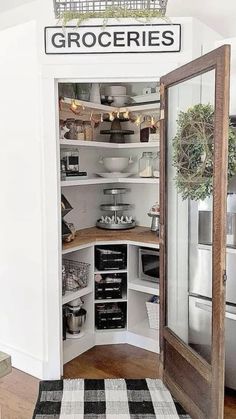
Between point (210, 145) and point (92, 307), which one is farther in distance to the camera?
point (92, 307)

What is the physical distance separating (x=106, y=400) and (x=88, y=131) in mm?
2153

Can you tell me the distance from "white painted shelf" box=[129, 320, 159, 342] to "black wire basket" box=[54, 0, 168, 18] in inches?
96.0

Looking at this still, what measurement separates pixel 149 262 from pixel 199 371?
1.23 meters

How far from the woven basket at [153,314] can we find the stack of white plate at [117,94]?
5.93ft

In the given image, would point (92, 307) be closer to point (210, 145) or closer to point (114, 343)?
point (114, 343)

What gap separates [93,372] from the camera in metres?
2.99

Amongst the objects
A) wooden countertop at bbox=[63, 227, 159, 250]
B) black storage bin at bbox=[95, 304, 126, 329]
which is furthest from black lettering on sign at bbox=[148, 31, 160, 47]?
black storage bin at bbox=[95, 304, 126, 329]

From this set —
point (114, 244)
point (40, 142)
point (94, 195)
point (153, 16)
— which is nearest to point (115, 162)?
point (94, 195)

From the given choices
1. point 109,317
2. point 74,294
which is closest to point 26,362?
point 74,294

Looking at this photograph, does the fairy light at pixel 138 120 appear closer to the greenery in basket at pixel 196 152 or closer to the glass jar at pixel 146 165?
the glass jar at pixel 146 165

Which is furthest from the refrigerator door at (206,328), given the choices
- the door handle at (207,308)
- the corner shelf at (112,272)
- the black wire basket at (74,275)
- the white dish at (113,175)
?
the white dish at (113,175)

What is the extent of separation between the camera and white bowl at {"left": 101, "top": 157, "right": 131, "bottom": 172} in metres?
3.72

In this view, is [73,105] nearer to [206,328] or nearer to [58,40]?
[58,40]

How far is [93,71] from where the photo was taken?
8.75ft
